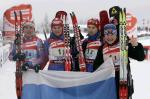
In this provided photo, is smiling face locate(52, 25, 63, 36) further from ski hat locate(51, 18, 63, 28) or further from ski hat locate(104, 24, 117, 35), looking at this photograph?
ski hat locate(104, 24, 117, 35)

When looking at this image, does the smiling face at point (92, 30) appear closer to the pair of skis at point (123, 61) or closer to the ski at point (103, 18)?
the ski at point (103, 18)

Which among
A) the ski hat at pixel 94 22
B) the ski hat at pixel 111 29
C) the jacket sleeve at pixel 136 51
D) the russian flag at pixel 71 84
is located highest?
the ski hat at pixel 94 22

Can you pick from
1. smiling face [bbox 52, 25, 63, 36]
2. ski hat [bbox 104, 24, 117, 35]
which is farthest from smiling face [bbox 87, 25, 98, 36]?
ski hat [bbox 104, 24, 117, 35]

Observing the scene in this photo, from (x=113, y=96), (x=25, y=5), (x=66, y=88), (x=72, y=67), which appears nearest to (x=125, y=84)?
(x=113, y=96)

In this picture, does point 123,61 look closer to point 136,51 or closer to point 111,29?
point 136,51

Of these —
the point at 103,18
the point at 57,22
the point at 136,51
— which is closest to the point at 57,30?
the point at 57,22

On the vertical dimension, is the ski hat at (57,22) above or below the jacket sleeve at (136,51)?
above

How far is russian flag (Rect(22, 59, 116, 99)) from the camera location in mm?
6121

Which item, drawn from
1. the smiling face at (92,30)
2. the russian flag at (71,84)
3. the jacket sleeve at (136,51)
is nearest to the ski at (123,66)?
the russian flag at (71,84)

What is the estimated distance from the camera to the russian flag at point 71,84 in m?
6.12

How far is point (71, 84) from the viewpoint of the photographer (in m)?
6.29

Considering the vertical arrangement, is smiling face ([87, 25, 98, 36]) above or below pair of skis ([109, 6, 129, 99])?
above

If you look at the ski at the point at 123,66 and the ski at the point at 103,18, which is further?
the ski at the point at 103,18

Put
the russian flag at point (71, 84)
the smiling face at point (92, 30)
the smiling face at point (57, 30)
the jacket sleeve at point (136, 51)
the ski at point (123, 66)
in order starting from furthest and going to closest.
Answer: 1. the smiling face at point (57, 30)
2. the smiling face at point (92, 30)
3. the jacket sleeve at point (136, 51)
4. the russian flag at point (71, 84)
5. the ski at point (123, 66)
